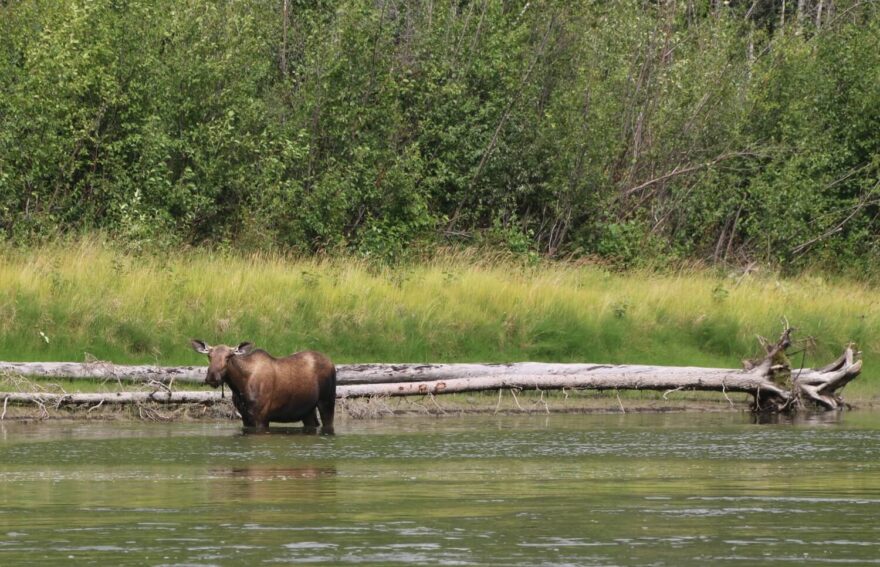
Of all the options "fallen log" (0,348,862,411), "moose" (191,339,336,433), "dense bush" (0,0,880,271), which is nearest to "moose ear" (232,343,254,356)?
"moose" (191,339,336,433)

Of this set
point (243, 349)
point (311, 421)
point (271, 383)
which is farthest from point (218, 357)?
point (311, 421)

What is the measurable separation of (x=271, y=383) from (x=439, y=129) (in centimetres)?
1658

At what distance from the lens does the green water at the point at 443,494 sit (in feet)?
30.9

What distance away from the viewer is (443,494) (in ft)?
39.8

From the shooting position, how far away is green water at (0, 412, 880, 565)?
9.42 metres

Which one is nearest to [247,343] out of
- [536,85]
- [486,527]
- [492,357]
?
[492,357]

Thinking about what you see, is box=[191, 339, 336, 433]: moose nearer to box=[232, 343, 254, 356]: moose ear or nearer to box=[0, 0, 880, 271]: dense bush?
box=[232, 343, 254, 356]: moose ear

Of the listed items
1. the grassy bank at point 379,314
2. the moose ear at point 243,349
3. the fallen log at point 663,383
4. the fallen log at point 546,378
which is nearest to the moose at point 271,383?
the moose ear at point 243,349

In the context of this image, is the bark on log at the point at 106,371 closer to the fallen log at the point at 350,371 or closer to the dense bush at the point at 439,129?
the fallen log at the point at 350,371

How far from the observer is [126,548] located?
31.0ft

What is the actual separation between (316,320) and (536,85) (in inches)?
519

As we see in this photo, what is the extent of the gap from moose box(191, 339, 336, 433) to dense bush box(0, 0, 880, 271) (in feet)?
27.2

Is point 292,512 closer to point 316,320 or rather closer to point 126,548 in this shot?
point 126,548

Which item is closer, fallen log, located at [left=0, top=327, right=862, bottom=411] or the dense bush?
fallen log, located at [left=0, top=327, right=862, bottom=411]
